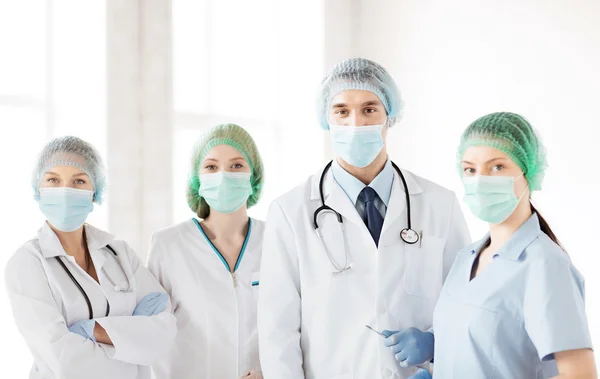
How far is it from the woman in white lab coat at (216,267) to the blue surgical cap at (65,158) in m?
0.39

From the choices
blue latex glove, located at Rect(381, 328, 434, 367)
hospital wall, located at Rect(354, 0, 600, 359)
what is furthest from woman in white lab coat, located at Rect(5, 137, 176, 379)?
hospital wall, located at Rect(354, 0, 600, 359)

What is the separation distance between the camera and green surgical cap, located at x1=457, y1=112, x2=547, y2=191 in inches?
66.0

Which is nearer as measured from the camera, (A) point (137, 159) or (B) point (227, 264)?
(B) point (227, 264)

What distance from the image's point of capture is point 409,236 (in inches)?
77.0

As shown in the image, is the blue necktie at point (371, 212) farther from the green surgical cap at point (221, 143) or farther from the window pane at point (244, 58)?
the window pane at point (244, 58)

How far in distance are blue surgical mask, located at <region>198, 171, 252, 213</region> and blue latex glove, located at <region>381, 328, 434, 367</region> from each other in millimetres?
789

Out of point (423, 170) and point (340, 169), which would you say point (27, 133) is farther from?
point (423, 170)

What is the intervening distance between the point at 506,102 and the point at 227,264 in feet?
7.08

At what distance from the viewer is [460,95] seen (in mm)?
4000

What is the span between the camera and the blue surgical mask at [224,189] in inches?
91.8

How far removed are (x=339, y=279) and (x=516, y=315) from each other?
54 cm

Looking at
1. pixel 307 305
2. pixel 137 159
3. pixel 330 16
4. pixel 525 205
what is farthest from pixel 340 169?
pixel 330 16

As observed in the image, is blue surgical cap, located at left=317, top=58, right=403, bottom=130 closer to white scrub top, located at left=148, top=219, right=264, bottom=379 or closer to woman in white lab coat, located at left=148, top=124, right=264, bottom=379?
woman in white lab coat, located at left=148, top=124, right=264, bottom=379

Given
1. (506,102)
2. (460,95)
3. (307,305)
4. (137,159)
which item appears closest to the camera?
(307,305)
